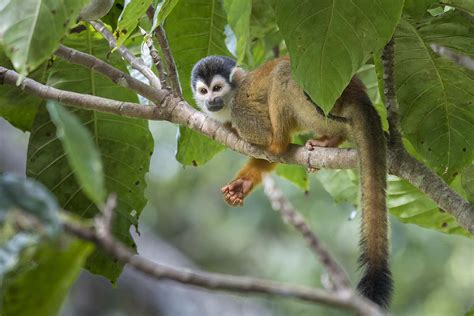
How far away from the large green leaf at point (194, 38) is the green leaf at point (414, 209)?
0.81m

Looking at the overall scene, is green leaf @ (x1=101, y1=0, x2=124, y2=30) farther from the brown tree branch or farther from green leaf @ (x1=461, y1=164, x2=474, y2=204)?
green leaf @ (x1=461, y1=164, x2=474, y2=204)

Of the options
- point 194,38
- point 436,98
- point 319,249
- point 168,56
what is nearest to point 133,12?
point 168,56

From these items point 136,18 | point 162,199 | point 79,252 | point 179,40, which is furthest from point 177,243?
point 79,252

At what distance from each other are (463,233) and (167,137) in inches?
223

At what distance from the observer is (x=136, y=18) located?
2508 mm

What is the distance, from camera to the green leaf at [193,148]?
337 centimetres

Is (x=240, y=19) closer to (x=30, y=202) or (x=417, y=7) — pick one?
(x=417, y=7)

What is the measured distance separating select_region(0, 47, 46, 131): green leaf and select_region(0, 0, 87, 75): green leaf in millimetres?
1061

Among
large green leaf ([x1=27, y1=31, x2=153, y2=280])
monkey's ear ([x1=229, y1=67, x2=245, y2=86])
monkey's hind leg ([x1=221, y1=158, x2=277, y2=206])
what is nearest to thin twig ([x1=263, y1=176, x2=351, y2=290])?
large green leaf ([x1=27, y1=31, x2=153, y2=280])

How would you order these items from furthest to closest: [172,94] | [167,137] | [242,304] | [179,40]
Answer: [167,137] < [242,304] < [179,40] < [172,94]

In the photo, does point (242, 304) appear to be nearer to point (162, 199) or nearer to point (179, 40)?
point (162, 199)

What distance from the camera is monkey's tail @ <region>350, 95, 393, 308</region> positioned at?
7.27 ft

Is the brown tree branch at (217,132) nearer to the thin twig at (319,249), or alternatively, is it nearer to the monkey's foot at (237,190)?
the monkey's foot at (237,190)

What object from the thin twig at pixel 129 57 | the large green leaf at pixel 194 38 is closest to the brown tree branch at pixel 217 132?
the thin twig at pixel 129 57
